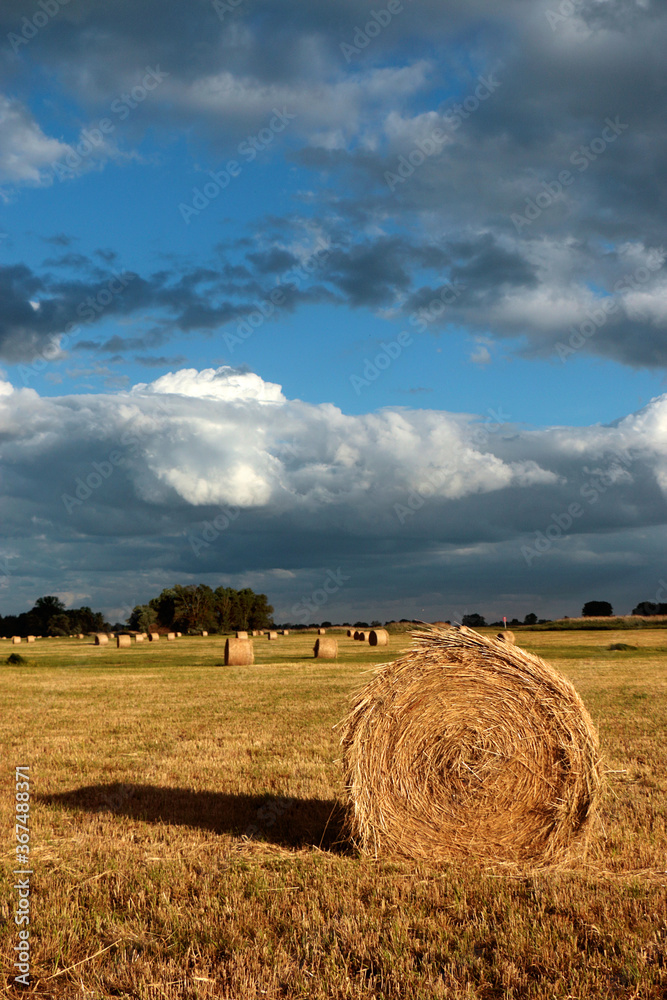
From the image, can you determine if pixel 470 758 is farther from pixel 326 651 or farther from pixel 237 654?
pixel 326 651

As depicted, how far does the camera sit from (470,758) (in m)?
7.81

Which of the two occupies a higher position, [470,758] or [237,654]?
[470,758]

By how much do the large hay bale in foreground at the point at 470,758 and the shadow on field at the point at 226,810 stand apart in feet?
2.28

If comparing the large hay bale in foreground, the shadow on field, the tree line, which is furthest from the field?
the tree line

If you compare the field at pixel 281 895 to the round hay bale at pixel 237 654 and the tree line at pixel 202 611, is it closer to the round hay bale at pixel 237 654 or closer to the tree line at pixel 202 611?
the round hay bale at pixel 237 654

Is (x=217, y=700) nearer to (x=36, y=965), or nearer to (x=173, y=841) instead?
(x=173, y=841)

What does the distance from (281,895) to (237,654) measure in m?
31.1

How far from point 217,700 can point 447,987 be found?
16363mm

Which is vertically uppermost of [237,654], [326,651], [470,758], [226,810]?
[470,758]

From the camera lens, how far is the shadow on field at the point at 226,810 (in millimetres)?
8053

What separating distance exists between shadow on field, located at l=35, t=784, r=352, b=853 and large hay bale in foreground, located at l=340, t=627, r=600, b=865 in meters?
0.70

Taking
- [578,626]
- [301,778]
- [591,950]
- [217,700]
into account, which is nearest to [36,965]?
[591,950]

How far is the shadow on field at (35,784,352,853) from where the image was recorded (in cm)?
805

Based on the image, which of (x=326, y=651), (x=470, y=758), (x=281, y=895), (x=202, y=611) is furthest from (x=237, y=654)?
(x=202, y=611)
